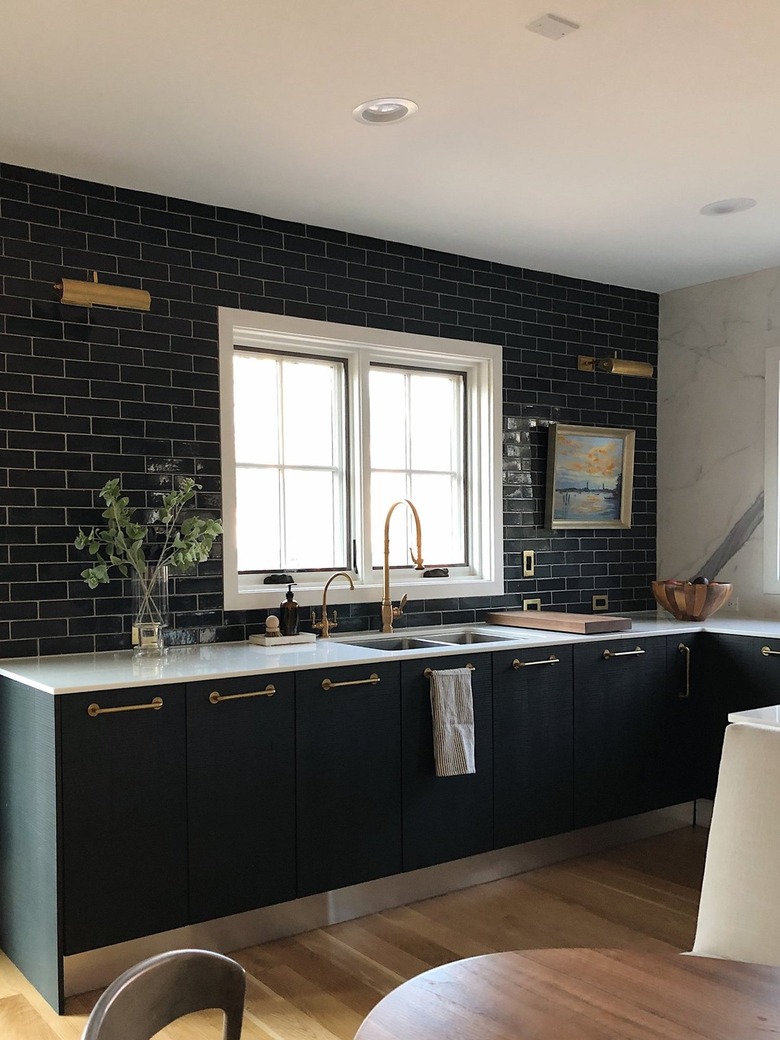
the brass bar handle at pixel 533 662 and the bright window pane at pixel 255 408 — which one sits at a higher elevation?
the bright window pane at pixel 255 408

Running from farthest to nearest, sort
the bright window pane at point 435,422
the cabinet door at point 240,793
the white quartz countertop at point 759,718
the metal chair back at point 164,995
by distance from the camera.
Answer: the bright window pane at point 435,422 < the cabinet door at point 240,793 < the white quartz countertop at point 759,718 < the metal chair back at point 164,995

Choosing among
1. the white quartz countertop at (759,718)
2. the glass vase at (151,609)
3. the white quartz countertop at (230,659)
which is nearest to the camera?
the white quartz countertop at (759,718)

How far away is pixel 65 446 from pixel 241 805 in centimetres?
137

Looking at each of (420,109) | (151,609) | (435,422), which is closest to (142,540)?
(151,609)

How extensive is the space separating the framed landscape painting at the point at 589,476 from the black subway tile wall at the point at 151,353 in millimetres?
151

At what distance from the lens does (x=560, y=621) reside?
169 inches

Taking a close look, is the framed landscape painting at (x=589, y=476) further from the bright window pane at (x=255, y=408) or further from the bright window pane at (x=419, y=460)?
the bright window pane at (x=255, y=408)

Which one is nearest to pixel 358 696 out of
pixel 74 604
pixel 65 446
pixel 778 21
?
pixel 74 604

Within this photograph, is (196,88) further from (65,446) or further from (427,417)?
(427,417)

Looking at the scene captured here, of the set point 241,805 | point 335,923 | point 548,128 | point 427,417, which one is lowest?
point 335,923

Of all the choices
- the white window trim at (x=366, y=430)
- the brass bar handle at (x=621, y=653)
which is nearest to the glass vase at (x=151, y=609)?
the white window trim at (x=366, y=430)

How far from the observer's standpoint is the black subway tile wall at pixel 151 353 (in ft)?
11.3

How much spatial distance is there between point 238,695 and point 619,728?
1.82 meters

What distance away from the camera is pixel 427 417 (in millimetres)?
4684
